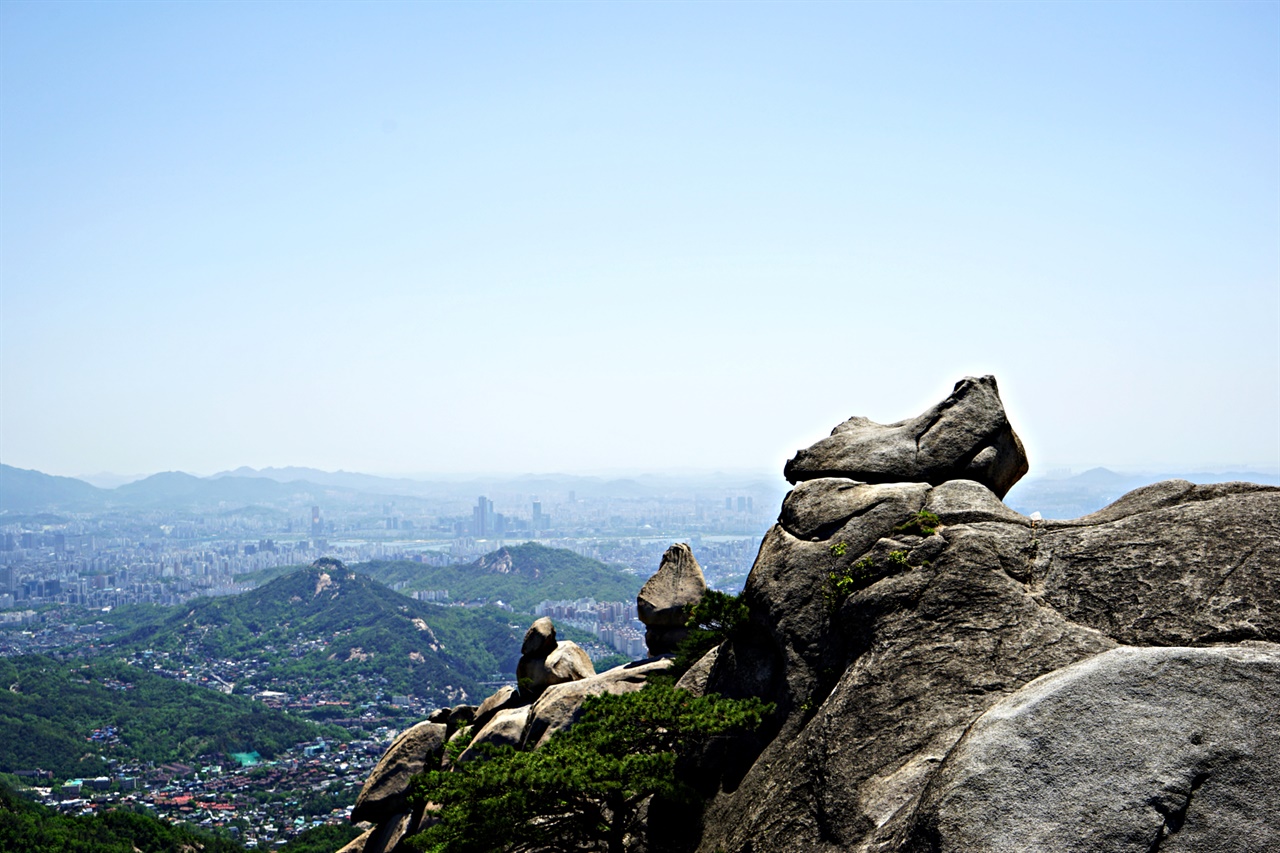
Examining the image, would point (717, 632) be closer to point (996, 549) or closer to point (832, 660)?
point (832, 660)

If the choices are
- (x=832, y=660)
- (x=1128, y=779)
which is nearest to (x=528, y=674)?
(x=832, y=660)

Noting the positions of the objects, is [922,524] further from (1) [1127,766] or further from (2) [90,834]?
(2) [90,834]

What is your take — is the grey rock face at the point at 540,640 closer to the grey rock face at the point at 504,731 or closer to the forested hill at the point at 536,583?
the grey rock face at the point at 504,731

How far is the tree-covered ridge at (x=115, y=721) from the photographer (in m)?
82.4

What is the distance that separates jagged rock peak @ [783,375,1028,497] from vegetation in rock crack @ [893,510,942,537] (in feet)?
5.34

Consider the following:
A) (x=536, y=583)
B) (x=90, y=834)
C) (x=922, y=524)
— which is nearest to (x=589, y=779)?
(x=922, y=524)

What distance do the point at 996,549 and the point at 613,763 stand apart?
5517 millimetres

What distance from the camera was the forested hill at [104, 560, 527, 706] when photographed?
12150 centimetres

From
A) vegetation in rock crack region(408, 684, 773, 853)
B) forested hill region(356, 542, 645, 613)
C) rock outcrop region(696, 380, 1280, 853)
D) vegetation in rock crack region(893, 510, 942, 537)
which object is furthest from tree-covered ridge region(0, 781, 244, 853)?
forested hill region(356, 542, 645, 613)

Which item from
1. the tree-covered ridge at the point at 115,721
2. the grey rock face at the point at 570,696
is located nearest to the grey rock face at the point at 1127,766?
the grey rock face at the point at 570,696

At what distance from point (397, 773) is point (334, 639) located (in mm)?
129852

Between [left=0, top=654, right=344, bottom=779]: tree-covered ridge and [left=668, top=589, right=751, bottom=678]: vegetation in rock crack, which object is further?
[left=0, top=654, right=344, bottom=779]: tree-covered ridge

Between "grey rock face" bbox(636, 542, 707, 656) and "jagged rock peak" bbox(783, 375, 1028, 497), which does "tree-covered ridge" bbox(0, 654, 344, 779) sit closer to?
"grey rock face" bbox(636, 542, 707, 656)

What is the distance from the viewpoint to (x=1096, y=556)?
34.7ft
